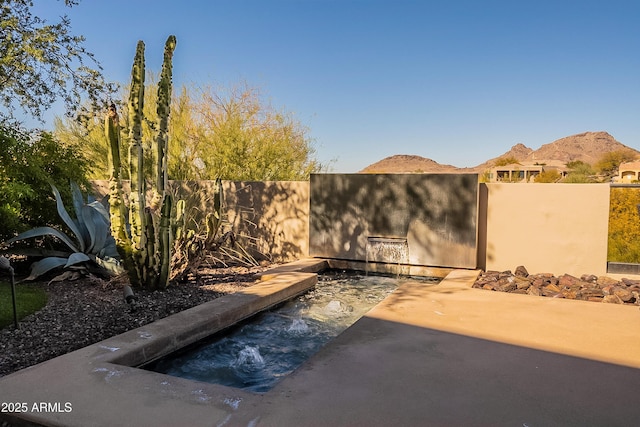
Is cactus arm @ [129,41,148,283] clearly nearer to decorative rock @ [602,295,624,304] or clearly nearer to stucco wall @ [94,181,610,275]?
stucco wall @ [94,181,610,275]

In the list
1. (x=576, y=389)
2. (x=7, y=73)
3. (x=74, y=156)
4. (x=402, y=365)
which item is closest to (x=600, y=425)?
(x=576, y=389)

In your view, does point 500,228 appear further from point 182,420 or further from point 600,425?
point 182,420

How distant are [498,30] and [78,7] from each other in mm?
15780

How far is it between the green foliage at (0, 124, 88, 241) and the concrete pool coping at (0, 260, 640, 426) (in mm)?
3333

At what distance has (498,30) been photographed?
18.7 meters

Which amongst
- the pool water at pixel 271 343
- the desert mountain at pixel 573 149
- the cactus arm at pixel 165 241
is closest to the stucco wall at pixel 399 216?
the pool water at pixel 271 343

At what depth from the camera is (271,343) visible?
4.21 m

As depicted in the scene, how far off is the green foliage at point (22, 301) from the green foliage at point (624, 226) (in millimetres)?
7812

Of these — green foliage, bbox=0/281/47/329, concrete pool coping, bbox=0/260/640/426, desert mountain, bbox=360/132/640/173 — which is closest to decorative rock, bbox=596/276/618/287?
concrete pool coping, bbox=0/260/640/426

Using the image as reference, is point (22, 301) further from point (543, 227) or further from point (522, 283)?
point (543, 227)

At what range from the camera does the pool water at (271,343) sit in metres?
3.54

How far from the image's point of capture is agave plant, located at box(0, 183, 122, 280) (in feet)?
18.8

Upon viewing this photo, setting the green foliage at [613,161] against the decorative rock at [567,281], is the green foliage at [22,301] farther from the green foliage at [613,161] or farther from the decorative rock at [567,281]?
the green foliage at [613,161]

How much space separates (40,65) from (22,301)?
5.73 meters
